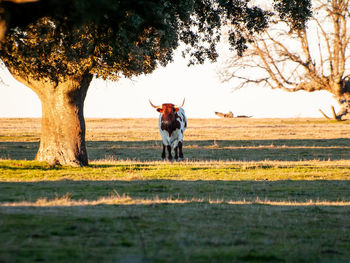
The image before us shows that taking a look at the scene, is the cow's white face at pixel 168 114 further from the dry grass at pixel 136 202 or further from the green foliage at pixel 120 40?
the dry grass at pixel 136 202

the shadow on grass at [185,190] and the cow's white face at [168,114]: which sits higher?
the cow's white face at [168,114]

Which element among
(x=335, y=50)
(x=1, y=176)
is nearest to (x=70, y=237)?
(x=1, y=176)

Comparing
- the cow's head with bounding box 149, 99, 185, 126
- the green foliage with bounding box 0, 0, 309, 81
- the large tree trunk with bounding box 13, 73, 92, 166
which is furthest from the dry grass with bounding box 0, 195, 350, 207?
the cow's head with bounding box 149, 99, 185, 126

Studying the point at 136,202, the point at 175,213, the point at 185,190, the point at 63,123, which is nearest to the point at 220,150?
the point at 63,123

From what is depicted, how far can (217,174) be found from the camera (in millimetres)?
18953

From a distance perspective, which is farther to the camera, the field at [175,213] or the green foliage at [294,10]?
the green foliage at [294,10]

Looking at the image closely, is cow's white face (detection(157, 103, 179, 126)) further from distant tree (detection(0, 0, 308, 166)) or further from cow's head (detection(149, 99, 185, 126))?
distant tree (detection(0, 0, 308, 166))

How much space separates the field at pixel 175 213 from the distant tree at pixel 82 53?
1888 mm

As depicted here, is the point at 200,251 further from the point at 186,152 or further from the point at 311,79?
the point at 311,79

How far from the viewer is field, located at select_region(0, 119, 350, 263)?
7.20 metres

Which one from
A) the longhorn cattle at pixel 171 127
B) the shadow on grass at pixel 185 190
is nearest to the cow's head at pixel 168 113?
the longhorn cattle at pixel 171 127

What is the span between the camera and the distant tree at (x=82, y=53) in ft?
55.0

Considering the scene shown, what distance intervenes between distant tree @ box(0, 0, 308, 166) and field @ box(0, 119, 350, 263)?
189 centimetres

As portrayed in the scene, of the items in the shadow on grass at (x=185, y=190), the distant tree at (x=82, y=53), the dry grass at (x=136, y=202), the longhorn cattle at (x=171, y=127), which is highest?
the distant tree at (x=82, y=53)
